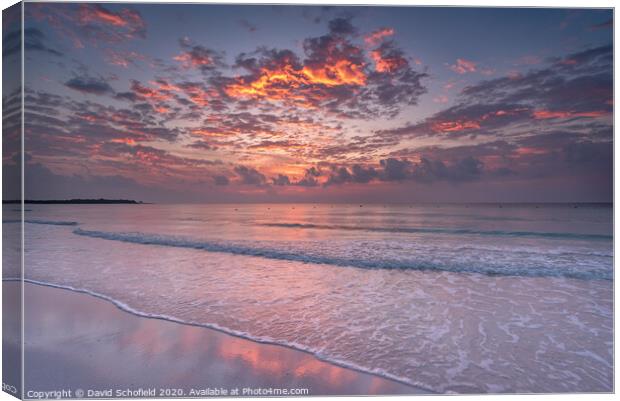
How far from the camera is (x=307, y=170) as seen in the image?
25.6ft

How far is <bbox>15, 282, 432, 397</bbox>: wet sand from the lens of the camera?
9.03 ft

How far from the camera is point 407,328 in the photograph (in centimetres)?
359

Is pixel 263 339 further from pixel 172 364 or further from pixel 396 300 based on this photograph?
pixel 396 300

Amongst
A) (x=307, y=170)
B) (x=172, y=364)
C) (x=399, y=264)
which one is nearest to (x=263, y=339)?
(x=172, y=364)

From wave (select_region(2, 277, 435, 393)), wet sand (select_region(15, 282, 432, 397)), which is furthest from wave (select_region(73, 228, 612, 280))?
wet sand (select_region(15, 282, 432, 397))

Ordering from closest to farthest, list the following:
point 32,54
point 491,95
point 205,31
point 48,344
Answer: point 48,344 < point 32,54 < point 205,31 < point 491,95

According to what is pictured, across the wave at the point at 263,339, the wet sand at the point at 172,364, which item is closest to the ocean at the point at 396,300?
the wave at the point at 263,339

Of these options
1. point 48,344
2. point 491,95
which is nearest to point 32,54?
point 48,344

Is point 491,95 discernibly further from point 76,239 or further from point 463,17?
point 76,239

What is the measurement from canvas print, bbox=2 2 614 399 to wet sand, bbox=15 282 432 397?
0.05ft

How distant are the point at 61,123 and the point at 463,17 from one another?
643 cm

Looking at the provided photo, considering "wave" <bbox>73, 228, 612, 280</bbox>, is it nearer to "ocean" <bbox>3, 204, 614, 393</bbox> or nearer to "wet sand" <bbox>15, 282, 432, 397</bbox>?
"ocean" <bbox>3, 204, 614, 393</bbox>

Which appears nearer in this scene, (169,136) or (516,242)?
(169,136)

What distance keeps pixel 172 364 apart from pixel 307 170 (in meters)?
5.40
